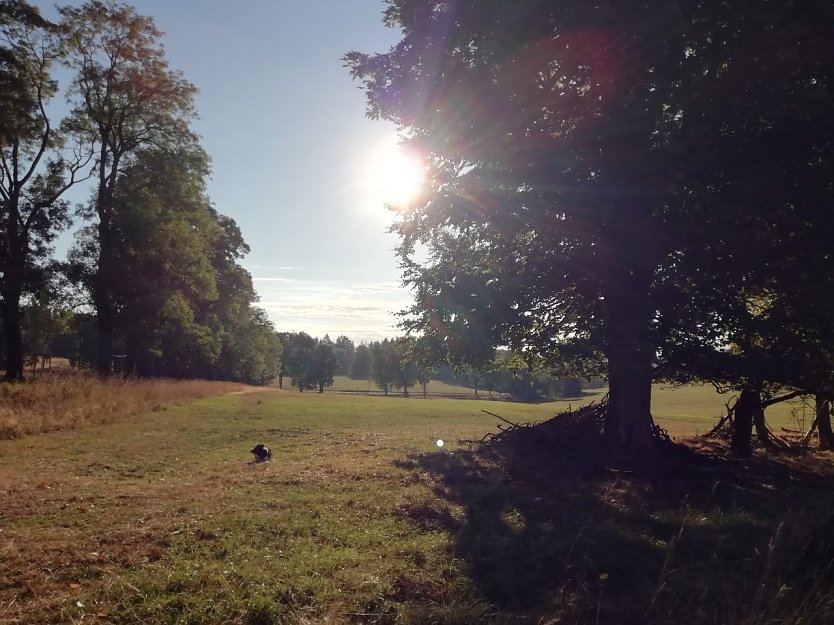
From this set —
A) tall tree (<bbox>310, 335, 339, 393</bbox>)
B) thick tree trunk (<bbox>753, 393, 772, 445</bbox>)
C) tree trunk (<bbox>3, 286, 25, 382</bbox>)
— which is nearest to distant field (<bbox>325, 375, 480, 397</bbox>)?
tall tree (<bbox>310, 335, 339, 393</bbox>)

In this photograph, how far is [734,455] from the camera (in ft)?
43.9

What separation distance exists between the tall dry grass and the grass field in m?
3.73

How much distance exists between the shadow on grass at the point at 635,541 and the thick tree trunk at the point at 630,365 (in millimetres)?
1131

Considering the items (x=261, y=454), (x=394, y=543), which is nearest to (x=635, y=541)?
(x=394, y=543)

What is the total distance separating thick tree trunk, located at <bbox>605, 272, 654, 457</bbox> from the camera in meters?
10.9

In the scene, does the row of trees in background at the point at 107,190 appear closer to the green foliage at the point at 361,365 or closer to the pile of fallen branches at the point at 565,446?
the pile of fallen branches at the point at 565,446

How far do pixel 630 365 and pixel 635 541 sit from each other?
570 centimetres

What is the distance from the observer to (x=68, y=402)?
56.4 feet

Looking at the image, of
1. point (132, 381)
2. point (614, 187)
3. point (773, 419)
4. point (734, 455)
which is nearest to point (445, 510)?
point (614, 187)

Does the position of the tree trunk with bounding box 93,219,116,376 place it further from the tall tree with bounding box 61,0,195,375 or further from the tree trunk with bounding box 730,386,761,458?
the tree trunk with bounding box 730,386,761,458

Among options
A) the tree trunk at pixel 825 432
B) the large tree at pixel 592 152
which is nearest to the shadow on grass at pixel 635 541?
the large tree at pixel 592 152

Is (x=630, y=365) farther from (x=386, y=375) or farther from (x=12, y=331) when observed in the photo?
(x=386, y=375)

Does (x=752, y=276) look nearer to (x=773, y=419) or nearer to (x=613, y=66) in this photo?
(x=613, y=66)

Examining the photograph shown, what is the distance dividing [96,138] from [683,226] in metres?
27.2
